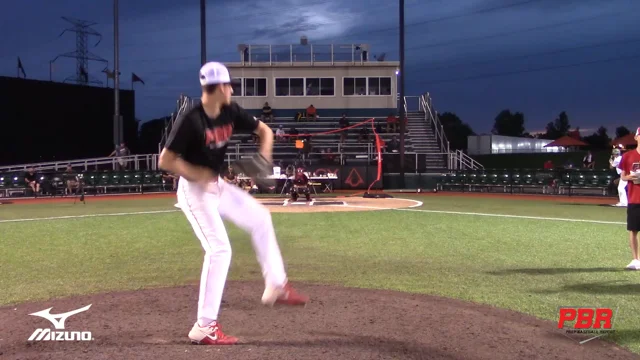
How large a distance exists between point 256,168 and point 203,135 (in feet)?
2.19

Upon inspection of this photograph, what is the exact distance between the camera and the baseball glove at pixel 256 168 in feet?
17.0

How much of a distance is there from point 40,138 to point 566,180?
3568 cm

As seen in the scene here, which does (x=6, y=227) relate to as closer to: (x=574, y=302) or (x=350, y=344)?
(x=350, y=344)

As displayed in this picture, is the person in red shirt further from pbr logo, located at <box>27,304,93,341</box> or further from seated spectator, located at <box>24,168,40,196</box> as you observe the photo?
seated spectator, located at <box>24,168,40,196</box>

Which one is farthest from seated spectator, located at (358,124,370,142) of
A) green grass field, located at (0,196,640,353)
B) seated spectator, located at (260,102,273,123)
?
green grass field, located at (0,196,640,353)

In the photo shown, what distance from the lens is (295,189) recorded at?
22.5 meters

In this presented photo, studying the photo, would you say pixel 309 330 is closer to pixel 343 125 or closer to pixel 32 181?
pixel 32 181

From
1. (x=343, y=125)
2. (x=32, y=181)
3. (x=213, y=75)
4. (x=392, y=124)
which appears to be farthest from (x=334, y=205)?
(x=392, y=124)

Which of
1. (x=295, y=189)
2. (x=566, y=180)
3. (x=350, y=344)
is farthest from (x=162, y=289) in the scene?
(x=566, y=180)

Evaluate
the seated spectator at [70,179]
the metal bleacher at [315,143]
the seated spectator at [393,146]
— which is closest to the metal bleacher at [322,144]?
the metal bleacher at [315,143]

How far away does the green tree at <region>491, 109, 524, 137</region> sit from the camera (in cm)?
8397

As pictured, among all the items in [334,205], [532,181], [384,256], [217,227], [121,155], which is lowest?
[384,256]

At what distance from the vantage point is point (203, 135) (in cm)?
476

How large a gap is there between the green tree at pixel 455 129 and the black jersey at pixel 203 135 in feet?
215
